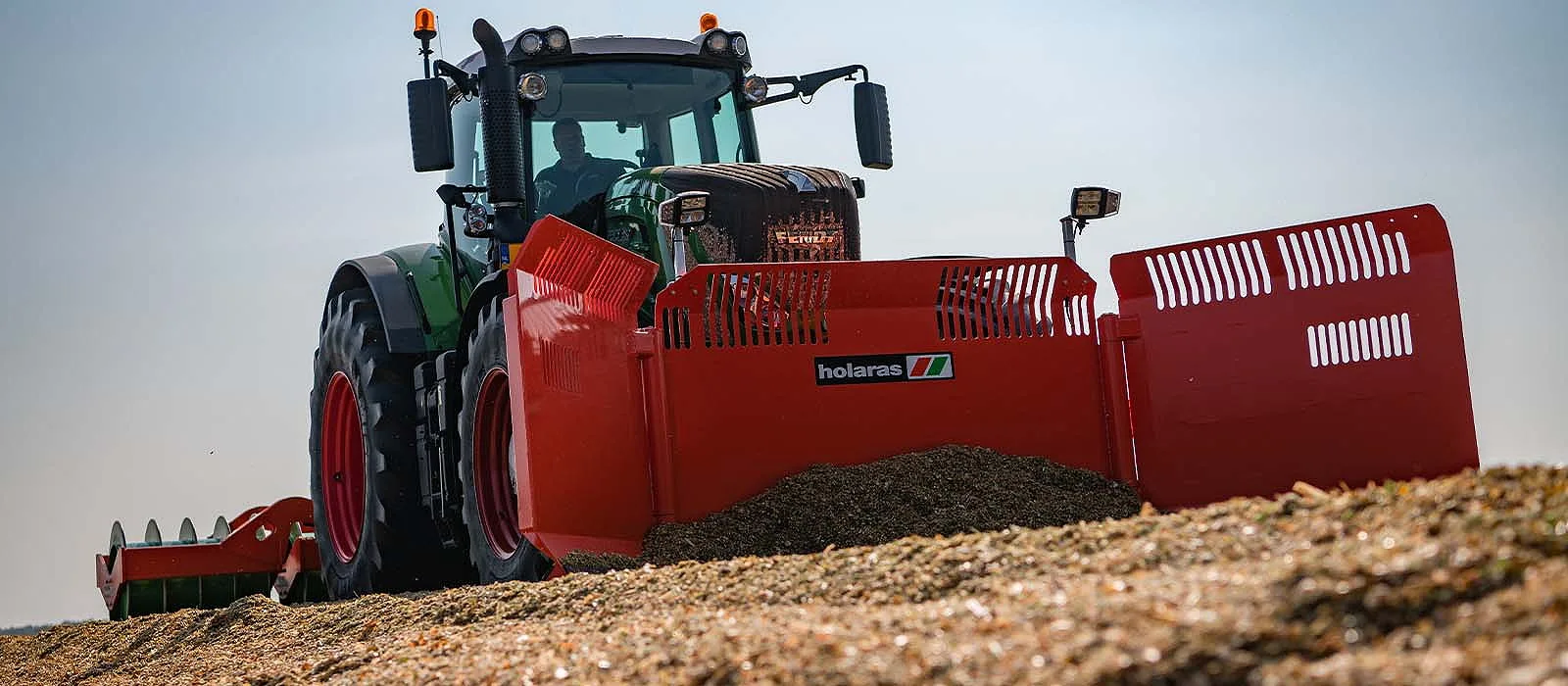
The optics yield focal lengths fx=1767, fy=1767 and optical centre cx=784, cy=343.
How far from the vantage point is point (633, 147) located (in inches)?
288

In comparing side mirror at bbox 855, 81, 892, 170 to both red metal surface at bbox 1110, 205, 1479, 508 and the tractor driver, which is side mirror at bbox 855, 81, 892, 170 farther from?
red metal surface at bbox 1110, 205, 1479, 508

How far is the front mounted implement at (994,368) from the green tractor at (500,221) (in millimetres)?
423

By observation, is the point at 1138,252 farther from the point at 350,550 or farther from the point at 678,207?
the point at 350,550

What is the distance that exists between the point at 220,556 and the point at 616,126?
329 centimetres

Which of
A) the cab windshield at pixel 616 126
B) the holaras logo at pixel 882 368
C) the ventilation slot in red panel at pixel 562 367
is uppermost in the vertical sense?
the cab windshield at pixel 616 126

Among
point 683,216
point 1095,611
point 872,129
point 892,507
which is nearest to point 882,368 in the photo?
point 892,507

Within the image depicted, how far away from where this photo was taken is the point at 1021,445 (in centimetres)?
607

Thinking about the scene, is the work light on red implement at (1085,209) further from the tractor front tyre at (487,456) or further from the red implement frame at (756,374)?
the tractor front tyre at (487,456)

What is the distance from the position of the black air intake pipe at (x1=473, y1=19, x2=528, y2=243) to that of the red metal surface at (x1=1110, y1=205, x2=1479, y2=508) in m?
2.27

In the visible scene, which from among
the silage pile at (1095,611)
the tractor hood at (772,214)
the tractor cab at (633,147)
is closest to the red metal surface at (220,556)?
the tractor cab at (633,147)

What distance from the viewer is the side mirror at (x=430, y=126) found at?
6344 millimetres

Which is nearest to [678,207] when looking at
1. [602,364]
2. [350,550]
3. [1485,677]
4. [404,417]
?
[602,364]

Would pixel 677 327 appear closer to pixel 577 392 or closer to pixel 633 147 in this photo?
pixel 577 392

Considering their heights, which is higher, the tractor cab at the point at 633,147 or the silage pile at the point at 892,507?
the tractor cab at the point at 633,147
